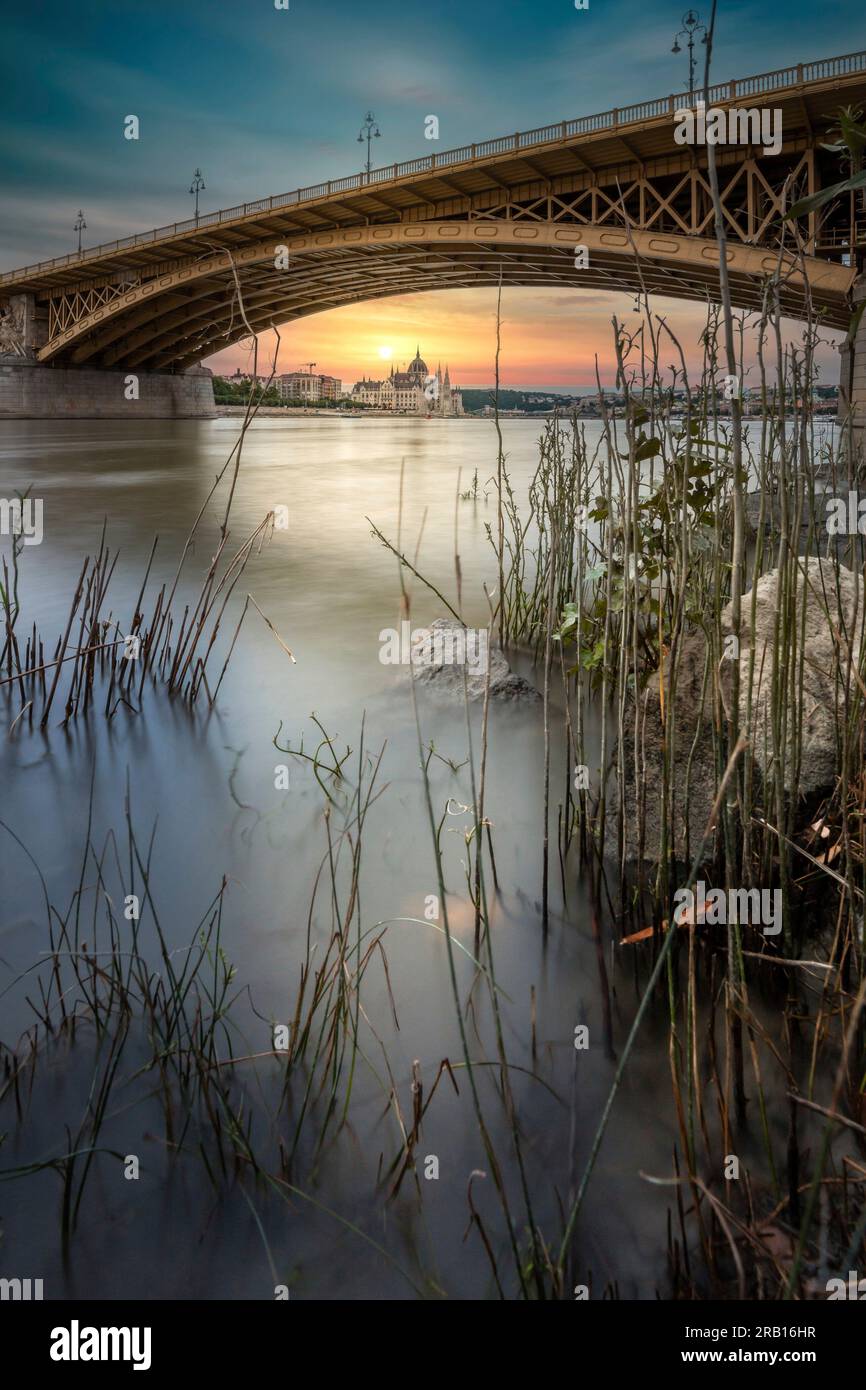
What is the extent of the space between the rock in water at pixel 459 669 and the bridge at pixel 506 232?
6.89 metres

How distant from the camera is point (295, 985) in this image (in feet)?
6.13

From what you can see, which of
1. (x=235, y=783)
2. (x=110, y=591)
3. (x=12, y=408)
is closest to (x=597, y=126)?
(x=110, y=591)

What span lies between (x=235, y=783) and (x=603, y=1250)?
205 centimetres

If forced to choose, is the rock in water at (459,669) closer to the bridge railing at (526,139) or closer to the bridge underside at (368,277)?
the bridge underside at (368,277)

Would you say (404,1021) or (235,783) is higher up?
(235,783)

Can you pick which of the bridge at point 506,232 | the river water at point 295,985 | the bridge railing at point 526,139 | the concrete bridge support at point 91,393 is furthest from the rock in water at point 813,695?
the concrete bridge support at point 91,393

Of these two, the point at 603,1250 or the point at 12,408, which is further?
the point at 12,408

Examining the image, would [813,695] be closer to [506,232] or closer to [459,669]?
[459,669]

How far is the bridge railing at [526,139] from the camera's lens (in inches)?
624

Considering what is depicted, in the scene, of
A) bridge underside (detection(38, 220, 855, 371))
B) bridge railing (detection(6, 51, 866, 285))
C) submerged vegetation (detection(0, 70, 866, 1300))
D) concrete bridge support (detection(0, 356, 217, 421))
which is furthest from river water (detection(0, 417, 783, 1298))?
concrete bridge support (detection(0, 356, 217, 421))

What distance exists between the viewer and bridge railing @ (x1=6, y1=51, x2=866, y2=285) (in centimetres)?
1584

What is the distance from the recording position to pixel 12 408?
3644 centimetres

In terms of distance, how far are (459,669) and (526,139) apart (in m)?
20.9
